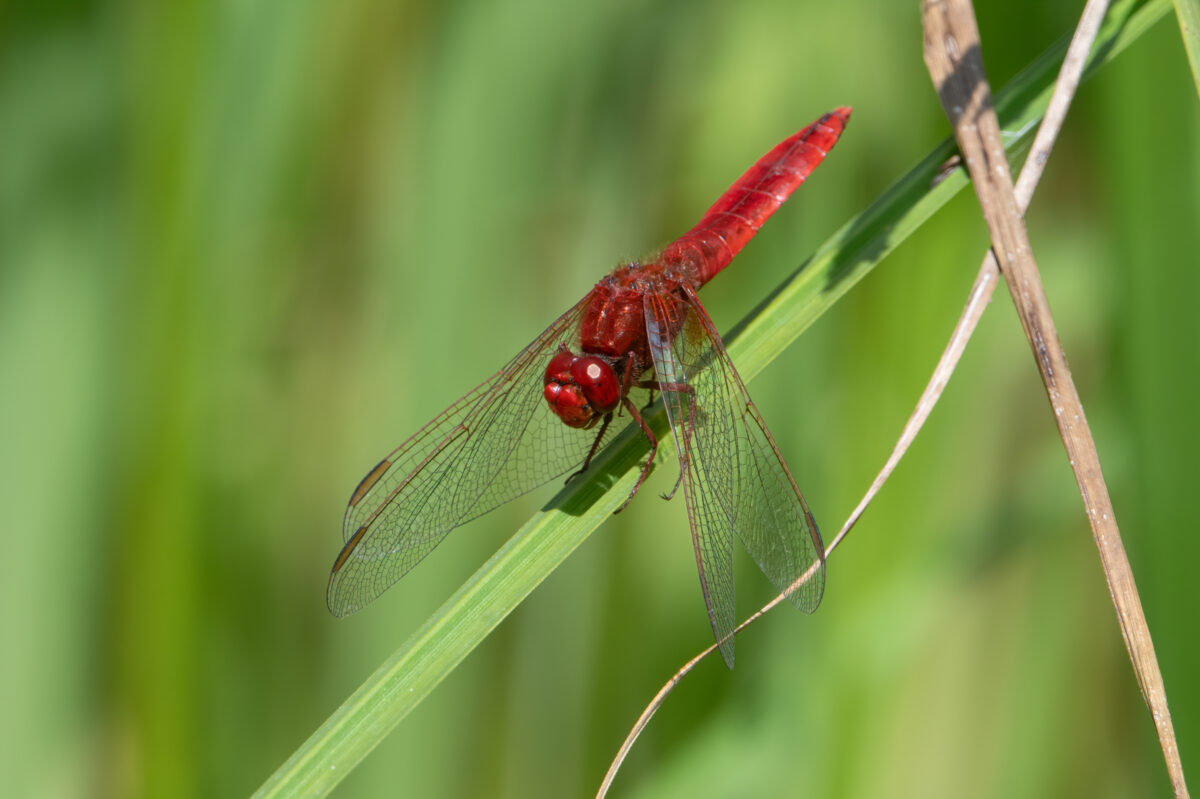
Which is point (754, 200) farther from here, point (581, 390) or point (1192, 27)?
point (1192, 27)

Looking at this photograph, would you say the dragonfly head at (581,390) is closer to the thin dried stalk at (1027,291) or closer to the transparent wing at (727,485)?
the transparent wing at (727,485)

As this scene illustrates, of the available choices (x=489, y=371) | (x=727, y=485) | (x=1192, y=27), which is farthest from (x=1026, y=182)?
(x=489, y=371)

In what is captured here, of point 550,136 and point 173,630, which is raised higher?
point 550,136

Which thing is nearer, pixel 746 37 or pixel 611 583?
pixel 611 583

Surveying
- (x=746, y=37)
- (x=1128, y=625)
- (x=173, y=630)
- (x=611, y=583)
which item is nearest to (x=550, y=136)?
(x=746, y=37)

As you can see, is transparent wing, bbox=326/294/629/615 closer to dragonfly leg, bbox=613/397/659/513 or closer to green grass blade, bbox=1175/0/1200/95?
dragonfly leg, bbox=613/397/659/513

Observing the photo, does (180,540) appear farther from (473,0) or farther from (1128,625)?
(1128,625)

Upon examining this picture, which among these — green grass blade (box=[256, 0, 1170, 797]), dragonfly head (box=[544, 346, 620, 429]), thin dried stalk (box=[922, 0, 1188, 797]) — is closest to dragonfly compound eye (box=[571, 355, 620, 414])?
dragonfly head (box=[544, 346, 620, 429])
